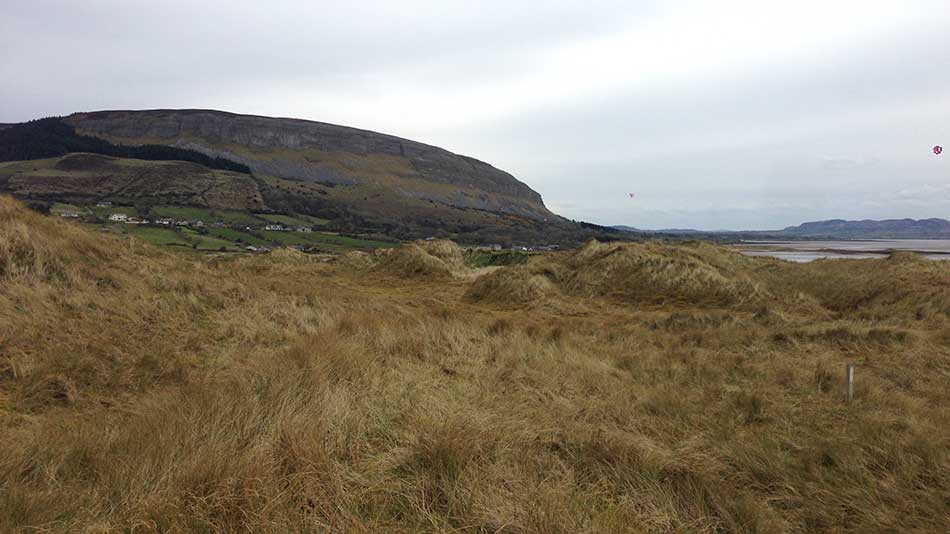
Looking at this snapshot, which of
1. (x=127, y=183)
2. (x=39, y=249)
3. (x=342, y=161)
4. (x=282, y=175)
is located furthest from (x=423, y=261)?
(x=342, y=161)

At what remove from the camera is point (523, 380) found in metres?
6.32

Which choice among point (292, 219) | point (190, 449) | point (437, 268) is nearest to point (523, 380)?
point (190, 449)

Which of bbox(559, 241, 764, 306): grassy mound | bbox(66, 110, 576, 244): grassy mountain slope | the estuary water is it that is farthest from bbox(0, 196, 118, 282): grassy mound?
bbox(66, 110, 576, 244): grassy mountain slope

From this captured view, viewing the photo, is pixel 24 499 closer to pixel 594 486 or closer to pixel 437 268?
pixel 594 486

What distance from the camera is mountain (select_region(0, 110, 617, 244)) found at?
90438mm

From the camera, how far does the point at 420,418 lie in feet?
13.0

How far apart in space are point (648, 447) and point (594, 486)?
799mm

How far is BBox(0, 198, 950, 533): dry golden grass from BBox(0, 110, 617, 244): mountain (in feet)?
246

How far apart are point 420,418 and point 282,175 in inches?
6122

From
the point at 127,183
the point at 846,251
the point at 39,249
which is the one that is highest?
the point at 127,183

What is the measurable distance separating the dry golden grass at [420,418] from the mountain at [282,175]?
246ft

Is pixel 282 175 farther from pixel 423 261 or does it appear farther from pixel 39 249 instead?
pixel 39 249

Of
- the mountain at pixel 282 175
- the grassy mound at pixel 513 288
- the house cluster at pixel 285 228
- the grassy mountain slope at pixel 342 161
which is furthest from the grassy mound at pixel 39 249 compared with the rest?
the grassy mountain slope at pixel 342 161

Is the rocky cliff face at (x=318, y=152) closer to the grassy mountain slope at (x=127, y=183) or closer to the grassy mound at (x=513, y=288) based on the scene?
the grassy mountain slope at (x=127, y=183)
